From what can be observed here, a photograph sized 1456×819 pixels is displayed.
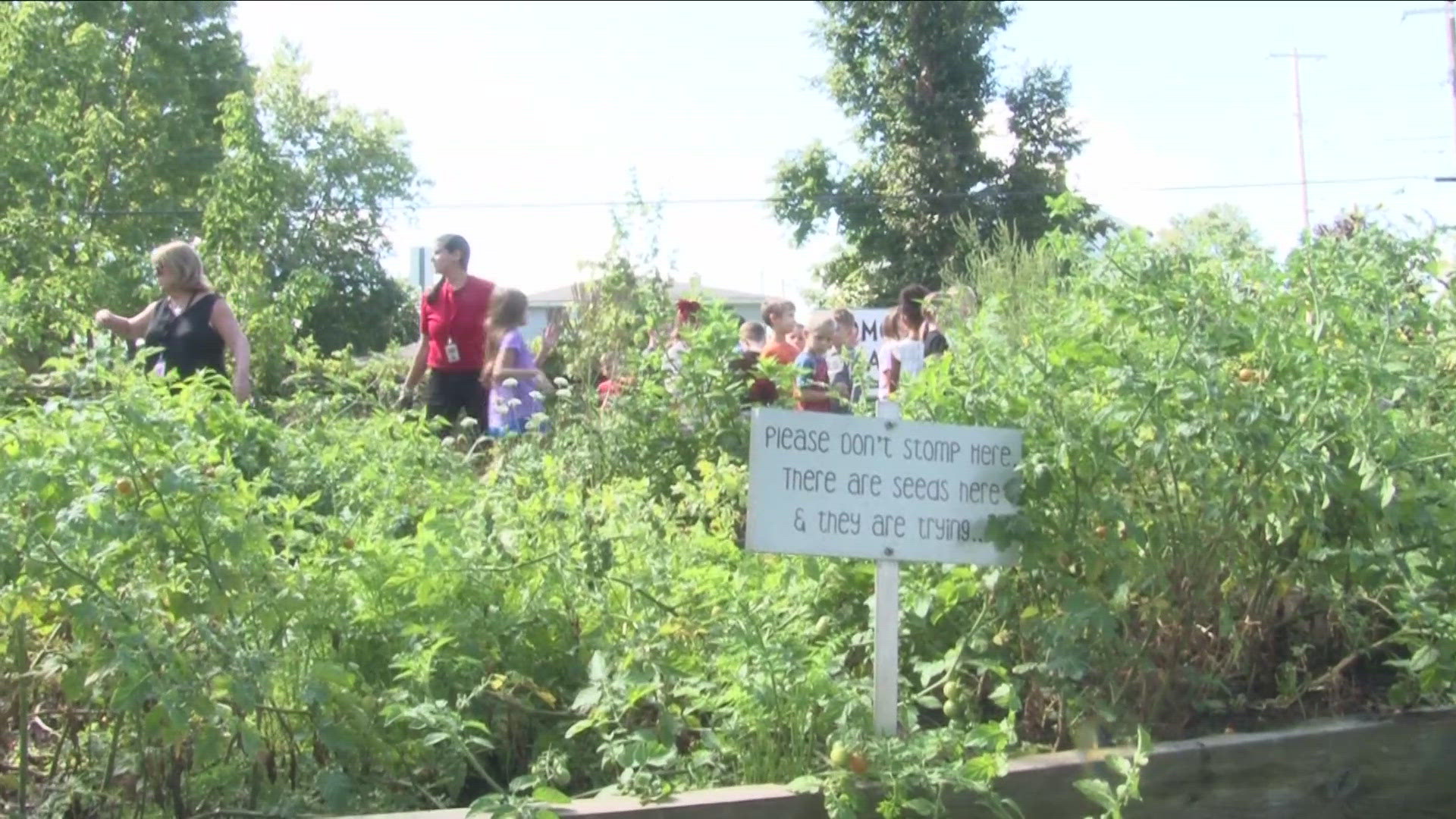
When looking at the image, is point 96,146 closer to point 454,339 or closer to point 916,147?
point 454,339

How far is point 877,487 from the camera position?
3164 mm

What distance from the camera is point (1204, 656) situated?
352 centimetres

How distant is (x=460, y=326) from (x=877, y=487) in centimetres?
502

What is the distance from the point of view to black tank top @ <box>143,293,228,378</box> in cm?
623

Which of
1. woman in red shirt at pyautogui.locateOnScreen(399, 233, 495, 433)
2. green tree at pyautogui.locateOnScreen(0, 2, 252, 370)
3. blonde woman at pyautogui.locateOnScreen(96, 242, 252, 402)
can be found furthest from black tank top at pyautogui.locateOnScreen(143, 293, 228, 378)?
woman in red shirt at pyautogui.locateOnScreen(399, 233, 495, 433)

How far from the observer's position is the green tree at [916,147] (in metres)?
36.8

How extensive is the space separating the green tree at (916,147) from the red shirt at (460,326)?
2870 cm

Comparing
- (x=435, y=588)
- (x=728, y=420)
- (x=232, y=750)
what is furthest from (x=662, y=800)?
(x=728, y=420)

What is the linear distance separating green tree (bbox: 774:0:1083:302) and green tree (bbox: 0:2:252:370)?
14.3 m

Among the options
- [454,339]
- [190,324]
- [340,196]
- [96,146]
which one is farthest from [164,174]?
[190,324]

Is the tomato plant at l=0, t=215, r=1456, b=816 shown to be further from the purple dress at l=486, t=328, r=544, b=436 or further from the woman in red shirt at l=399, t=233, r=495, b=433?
the woman in red shirt at l=399, t=233, r=495, b=433

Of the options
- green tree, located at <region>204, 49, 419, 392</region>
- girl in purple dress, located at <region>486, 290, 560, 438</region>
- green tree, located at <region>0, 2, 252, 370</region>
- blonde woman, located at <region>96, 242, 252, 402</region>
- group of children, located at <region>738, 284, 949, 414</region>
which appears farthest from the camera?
green tree, located at <region>204, 49, 419, 392</region>

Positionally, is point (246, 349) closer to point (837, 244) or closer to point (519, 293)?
point (519, 293)

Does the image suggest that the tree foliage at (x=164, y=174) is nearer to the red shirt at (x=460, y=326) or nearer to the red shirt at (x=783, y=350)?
the red shirt at (x=460, y=326)
